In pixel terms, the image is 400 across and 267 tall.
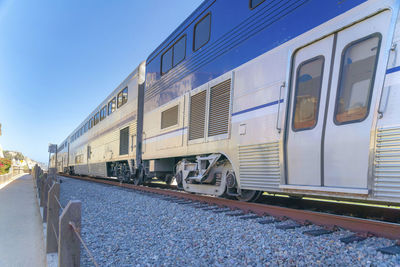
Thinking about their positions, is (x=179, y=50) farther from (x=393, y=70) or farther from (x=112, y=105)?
(x=112, y=105)

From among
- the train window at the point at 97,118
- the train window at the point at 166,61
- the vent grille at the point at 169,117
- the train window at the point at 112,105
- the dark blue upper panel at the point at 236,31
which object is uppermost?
the train window at the point at 97,118

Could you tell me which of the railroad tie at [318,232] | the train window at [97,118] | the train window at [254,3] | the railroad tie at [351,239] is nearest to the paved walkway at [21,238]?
the railroad tie at [318,232]

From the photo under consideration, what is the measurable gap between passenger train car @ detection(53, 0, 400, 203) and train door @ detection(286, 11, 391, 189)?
12 mm

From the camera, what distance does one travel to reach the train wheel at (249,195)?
530 cm

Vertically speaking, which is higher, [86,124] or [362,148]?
[86,124]

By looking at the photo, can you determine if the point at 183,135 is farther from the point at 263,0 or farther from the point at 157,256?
the point at 157,256

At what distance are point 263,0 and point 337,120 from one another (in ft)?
7.67

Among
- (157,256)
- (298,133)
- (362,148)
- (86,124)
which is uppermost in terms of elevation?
(86,124)

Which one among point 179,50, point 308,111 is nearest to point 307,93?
point 308,111

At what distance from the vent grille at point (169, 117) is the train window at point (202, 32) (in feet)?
5.48

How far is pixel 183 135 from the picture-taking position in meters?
6.77

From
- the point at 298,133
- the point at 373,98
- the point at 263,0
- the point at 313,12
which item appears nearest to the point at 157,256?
the point at 298,133

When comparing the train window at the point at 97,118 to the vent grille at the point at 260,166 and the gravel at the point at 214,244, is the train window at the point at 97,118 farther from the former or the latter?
the vent grille at the point at 260,166

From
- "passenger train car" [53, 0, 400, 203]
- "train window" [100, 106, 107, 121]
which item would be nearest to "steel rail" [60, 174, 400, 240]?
"passenger train car" [53, 0, 400, 203]
